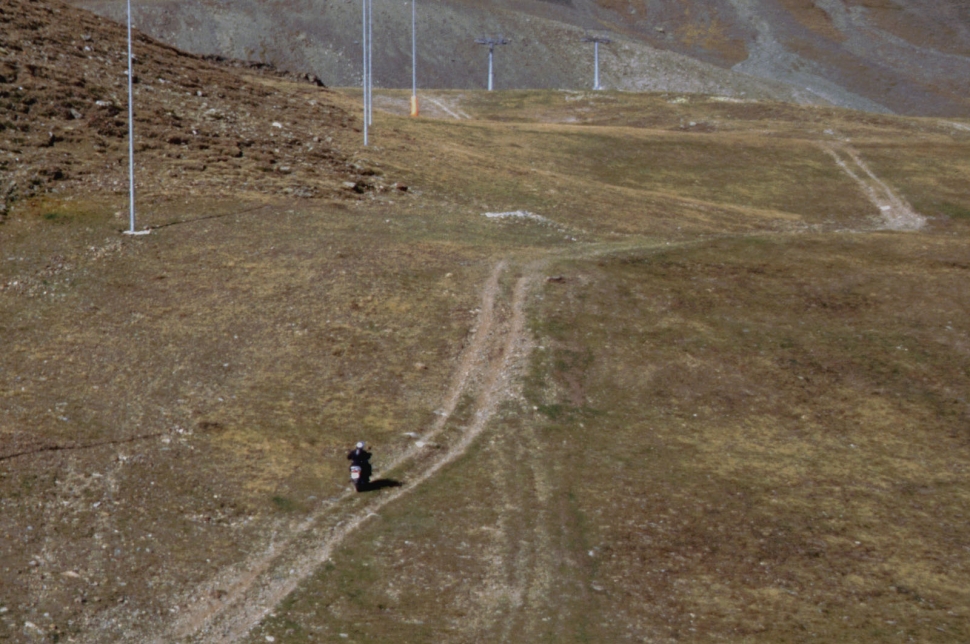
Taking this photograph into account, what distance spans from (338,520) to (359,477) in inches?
61.2

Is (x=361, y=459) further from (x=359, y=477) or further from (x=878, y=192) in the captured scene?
(x=878, y=192)

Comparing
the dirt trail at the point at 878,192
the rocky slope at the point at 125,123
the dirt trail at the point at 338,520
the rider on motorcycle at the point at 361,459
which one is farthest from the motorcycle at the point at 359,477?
the dirt trail at the point at 878,192

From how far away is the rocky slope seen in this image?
53562 mm

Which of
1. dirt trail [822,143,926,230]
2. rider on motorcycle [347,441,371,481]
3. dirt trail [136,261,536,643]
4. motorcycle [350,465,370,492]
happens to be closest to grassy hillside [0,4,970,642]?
dirt trail [136,261,536,643]

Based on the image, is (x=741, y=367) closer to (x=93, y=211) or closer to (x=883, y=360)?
(x=883, y=360)

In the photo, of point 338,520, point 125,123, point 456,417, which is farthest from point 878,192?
point 338,520

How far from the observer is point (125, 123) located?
58.7m

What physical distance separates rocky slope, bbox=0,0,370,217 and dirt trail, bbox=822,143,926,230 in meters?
32.8

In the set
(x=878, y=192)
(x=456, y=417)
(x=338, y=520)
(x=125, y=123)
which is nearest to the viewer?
(x=338, y=520)

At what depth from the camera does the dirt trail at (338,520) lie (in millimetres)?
23569

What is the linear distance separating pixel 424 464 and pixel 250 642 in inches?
370

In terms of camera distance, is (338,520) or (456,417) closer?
(338,520)

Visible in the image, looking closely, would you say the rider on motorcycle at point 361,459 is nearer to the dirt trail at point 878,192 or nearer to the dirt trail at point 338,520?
the dirt trail at point 338,520

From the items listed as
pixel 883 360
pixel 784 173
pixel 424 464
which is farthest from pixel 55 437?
pixel 784 173
